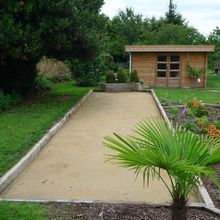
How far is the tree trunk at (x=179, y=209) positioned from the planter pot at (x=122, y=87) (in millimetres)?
18324

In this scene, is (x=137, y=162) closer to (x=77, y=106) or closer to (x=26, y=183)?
(x=26, y=183)

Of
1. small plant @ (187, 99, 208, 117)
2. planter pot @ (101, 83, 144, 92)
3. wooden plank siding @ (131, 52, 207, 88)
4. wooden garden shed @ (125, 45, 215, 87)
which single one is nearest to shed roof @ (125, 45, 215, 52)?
wooden garden shed @ (125, 45, 215, 87)

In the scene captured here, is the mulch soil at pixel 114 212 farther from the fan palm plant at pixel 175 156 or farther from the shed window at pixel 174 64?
the shed window at pixel 174 64

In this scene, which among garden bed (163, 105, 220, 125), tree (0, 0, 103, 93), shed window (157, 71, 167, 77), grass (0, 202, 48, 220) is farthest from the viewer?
shed window (157, 71, 167, 77)

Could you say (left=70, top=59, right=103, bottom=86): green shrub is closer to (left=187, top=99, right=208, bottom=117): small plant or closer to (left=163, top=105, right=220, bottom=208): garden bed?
(left=163, top=105, right=220, bottom=208): garden bed

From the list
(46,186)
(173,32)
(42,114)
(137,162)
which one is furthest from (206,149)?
(173,32)

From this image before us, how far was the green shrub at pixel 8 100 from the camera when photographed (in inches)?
528

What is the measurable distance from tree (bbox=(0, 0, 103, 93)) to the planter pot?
774 centimetres

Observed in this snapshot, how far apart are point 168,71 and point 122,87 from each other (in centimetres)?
512

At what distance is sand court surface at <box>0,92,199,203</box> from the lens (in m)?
5.56

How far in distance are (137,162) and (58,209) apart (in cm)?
187

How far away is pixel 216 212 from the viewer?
485cm

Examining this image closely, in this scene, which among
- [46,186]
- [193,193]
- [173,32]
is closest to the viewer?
[193,193]

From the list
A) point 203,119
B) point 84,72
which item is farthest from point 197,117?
point 84,72
